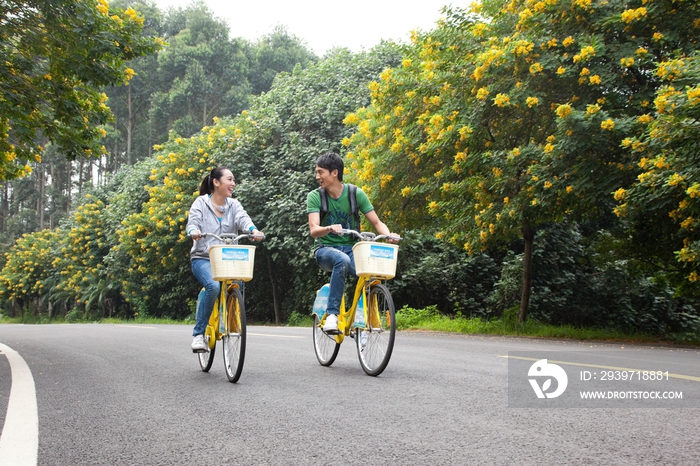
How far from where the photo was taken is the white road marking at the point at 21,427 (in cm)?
355

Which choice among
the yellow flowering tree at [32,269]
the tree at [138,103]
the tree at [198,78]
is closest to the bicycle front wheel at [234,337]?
the yellow flowering tree at [32,269]

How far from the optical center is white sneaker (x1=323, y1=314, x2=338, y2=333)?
6.54 m

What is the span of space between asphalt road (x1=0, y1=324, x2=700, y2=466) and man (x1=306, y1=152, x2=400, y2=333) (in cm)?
76

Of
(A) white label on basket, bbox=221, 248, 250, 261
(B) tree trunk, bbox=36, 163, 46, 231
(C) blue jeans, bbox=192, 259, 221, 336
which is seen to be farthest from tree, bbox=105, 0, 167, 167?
(A) white label on basket, bbox=221, 248, 250, 261

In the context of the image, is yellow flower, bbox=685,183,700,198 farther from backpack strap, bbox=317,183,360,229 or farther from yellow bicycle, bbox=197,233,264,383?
yellow bicycle, bbox=197,233,264,383

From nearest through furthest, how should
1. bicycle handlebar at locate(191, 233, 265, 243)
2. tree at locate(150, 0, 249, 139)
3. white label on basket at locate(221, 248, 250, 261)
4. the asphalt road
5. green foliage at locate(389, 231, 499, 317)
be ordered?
the asphalt road < white label on basket at locate(221, 248, 250, 261) < bicycle handlebar at locate(191, 233, 265, 243) < green foliage at locate(389, 231, 499, 317) < tree at locate(150, 0, 249, 139)

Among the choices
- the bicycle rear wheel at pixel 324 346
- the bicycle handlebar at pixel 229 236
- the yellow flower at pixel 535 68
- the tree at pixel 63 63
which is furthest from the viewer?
the yellow flower at pixel 535 68

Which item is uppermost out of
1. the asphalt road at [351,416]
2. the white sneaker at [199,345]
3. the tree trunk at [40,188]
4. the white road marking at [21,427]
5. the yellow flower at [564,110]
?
the tree trunk at [40,188]

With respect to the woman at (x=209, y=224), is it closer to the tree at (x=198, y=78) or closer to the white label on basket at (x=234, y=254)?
the white label on basket at (x=234, y=254)

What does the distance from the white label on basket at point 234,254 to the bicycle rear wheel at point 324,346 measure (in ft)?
4.39

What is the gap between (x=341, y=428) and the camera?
161 inches

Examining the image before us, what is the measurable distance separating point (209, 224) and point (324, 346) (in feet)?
5.51

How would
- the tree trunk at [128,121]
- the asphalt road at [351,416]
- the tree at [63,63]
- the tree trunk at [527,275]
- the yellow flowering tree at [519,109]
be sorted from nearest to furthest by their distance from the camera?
the asphalt road at [351,416] < the tree at [63,63] < the yellow flowering tree at [519,109] < the tree trunk at [527,275] < the tree trunk at [128,121]

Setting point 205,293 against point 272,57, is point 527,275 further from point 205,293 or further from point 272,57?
point 272,57
